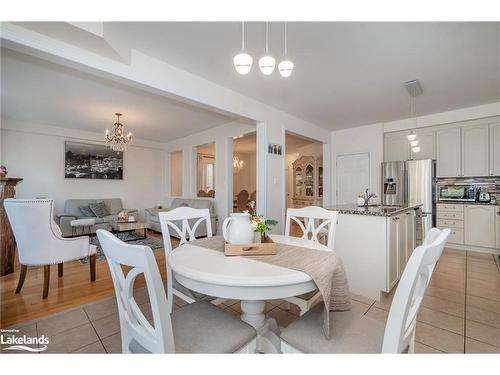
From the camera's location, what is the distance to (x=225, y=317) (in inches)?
45.3

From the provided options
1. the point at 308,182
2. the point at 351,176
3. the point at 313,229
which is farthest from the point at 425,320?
the point at 308,182

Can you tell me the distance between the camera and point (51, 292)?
2357mm

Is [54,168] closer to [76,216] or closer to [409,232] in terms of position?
[76,216]

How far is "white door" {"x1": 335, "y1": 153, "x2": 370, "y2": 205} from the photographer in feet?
16.1

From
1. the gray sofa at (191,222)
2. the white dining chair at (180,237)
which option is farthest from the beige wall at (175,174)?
the white dining chair at (180,237)

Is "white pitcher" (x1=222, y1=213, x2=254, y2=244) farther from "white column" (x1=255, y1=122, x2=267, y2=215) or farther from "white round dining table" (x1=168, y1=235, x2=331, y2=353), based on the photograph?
"white column" (x1=255, y1=122, x2=267, y2=215)

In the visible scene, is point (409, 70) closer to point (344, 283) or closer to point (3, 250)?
point (344, 283)

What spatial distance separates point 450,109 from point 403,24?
2986mm

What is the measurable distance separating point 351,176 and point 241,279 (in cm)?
475

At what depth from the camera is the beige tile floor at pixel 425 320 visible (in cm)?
158

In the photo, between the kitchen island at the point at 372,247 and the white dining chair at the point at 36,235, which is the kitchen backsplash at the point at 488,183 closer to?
the kitchen island at the point at 372,247

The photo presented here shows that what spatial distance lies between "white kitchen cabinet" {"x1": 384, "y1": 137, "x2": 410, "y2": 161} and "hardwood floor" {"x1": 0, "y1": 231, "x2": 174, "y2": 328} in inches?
182
